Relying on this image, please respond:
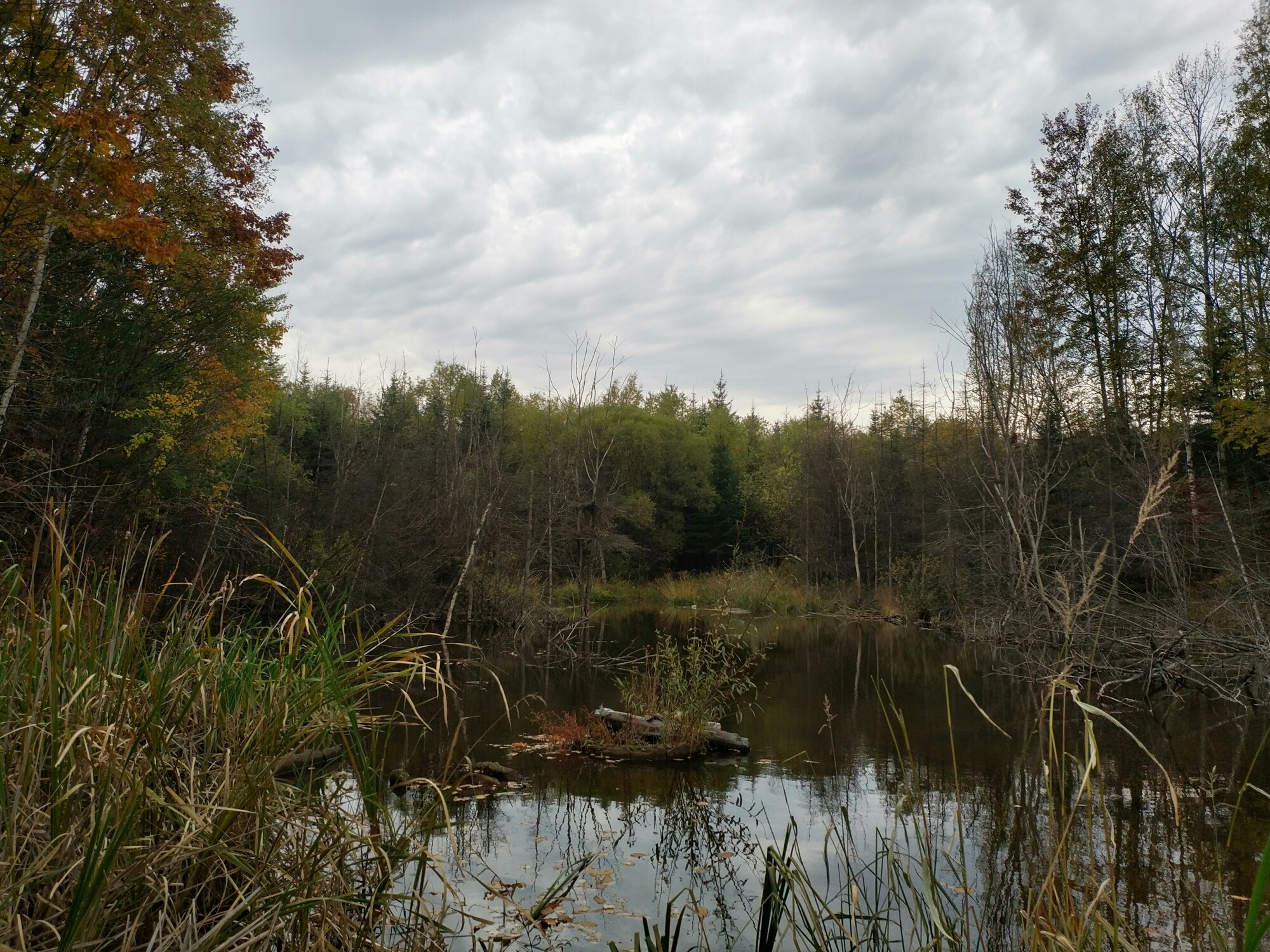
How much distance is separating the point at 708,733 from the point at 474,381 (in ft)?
47.6

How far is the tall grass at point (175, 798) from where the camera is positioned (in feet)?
5.77

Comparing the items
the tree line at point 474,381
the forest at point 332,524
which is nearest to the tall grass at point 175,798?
the forest at point 332,524

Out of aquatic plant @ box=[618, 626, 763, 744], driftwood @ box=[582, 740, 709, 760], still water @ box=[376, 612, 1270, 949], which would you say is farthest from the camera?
aquatic plant @ box=[618, 626, 763, 744]

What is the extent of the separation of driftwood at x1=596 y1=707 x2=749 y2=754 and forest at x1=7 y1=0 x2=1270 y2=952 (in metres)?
1.01

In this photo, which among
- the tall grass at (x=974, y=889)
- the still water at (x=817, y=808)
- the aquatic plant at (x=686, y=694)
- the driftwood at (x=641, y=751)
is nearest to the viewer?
the tall grass at (x=974, y=889)

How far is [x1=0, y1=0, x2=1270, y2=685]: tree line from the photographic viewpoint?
9.90m

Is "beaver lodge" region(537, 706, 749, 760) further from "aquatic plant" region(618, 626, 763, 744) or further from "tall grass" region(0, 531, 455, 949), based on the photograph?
"tall grass" region(0, 531, 455, 949)

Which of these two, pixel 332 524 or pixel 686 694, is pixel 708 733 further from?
pixel 332 524

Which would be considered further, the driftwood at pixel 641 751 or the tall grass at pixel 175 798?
the driftwood at pixel 641 751

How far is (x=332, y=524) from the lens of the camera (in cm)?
1519

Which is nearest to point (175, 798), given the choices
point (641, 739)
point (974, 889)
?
point (974, 889)

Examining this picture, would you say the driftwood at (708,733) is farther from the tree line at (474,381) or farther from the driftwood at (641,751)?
the tree line at (474,381)

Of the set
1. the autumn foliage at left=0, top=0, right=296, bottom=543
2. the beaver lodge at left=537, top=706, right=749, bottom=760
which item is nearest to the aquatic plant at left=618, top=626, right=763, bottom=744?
the beaver lodge at left=537, top=706, right=749, bottom=760

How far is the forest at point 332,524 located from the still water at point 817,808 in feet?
0.78
